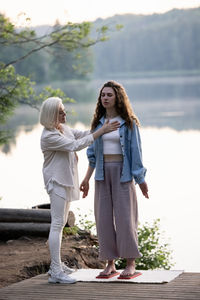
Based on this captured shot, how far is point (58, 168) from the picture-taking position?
624cm

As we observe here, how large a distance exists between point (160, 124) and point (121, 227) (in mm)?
24648

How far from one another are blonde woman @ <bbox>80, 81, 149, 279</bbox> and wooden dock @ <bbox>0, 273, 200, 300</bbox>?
1.01ft

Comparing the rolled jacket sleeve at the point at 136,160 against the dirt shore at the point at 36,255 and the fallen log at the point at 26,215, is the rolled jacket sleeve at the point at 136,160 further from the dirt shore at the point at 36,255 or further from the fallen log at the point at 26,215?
the fallen log at the point at 26,215

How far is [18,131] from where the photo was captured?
30078 millimetres

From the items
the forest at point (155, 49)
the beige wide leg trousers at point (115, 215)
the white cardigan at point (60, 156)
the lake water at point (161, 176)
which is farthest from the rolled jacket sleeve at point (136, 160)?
the forest at point (155, 49)

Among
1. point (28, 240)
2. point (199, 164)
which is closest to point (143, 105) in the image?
point (199, 164)

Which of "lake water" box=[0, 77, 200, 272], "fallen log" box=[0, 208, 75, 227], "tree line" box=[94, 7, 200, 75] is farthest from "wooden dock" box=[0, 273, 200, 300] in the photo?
"tree line" box=[94, 7, 200, 75]

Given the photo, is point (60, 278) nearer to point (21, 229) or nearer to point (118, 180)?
point (118, 180)

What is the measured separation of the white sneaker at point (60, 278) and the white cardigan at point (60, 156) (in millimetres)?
698

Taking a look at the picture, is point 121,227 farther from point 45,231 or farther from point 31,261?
point 45,231

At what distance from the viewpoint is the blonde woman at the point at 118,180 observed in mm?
6195

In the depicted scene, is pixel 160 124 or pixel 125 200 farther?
pixel 160 124

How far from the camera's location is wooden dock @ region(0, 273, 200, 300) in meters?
5.57

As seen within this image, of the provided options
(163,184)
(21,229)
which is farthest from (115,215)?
(163,184)
